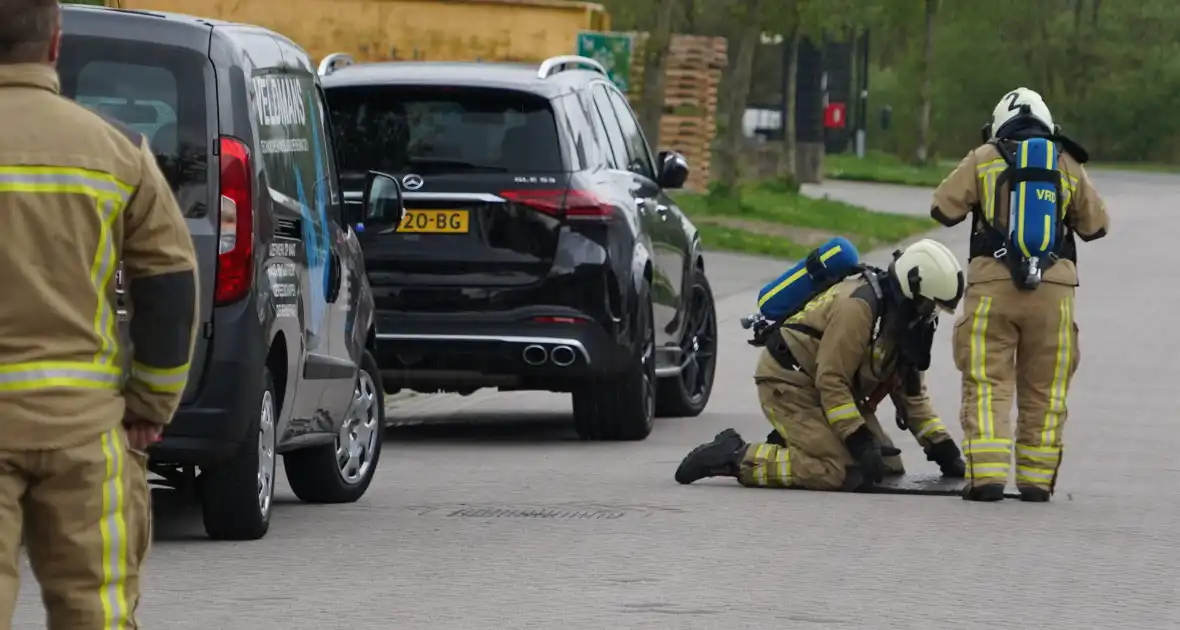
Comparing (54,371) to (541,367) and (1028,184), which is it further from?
(541,367)

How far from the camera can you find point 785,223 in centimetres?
3456

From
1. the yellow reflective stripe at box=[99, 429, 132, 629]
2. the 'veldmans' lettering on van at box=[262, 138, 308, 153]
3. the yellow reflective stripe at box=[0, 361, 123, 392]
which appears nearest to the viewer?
the yellow reflective stripe at box=[0, 361, 123, 392]

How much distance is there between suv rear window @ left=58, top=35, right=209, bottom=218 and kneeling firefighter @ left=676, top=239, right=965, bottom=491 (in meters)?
3.09

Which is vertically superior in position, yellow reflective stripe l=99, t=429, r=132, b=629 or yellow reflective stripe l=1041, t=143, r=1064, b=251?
yellow reflective stripe l=99, t=429, r=132, b=629

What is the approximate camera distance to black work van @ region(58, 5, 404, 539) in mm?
8031

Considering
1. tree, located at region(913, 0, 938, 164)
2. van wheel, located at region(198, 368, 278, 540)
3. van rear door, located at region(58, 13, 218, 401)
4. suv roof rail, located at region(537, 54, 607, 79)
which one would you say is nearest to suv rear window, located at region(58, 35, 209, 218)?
van rear door, located at region(58, 13, 218, 401)

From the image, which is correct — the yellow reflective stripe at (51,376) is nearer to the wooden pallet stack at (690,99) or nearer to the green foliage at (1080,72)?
the wooden pallet stack at (690,99)

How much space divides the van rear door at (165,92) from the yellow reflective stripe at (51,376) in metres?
3.41

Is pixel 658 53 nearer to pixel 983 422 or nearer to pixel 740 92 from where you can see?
pixel 740 92

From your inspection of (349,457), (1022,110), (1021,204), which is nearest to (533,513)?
(349,457)

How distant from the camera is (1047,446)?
33.9 feet

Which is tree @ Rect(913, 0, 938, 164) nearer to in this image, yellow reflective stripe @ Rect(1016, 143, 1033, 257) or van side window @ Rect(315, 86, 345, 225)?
yellow reflective stripe @ Rect(1016, 143, 1033, 257)

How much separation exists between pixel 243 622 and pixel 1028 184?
4.36 metres

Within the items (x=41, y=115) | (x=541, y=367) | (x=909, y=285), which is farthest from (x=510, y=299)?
(x=41, y=115)
